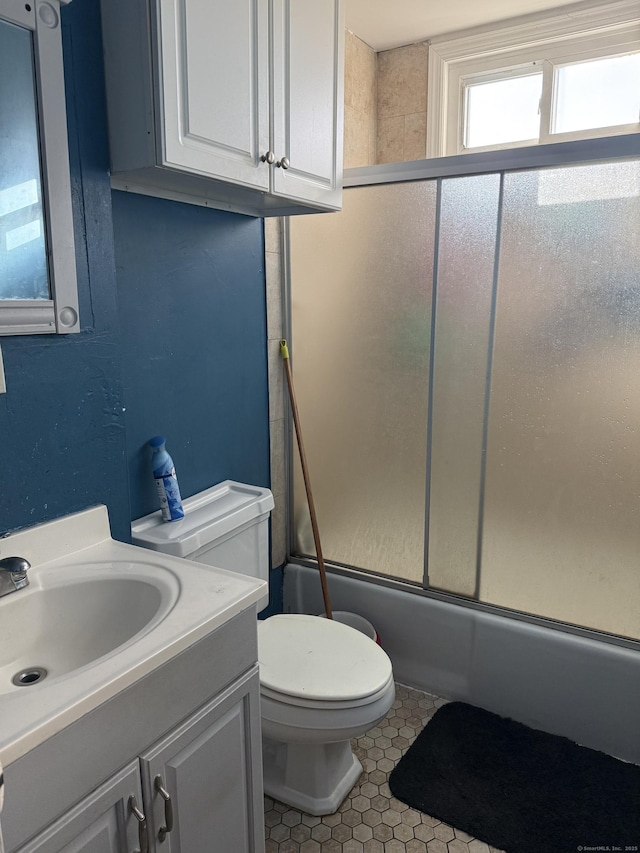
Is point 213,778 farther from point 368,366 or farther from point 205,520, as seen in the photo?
point 368,366

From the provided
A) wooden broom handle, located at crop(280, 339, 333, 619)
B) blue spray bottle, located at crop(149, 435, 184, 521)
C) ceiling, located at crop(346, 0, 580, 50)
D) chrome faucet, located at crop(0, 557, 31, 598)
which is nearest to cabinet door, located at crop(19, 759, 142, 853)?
chrome faucet, located at crop(0, 557, 31, 598)

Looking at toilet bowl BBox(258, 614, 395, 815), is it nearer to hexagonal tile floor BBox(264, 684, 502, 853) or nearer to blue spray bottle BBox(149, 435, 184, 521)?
hexagonal tile floor BBox(264, 684, 502, 853)

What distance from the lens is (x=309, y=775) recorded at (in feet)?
5.52

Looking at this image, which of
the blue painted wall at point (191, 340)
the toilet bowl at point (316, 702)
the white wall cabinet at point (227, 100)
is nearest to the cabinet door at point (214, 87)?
the white wall cabinet at point (227, 100)

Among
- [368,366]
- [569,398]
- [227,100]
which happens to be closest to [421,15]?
[368,366]

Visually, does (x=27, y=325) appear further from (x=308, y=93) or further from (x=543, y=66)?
(x=543, y=66)

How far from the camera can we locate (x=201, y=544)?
1.58 meters

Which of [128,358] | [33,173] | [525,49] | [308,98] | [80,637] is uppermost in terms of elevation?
[525,49]

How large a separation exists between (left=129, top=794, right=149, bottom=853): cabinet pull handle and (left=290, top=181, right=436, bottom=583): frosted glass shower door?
1.36 metres

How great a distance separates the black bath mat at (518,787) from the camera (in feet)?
5.21

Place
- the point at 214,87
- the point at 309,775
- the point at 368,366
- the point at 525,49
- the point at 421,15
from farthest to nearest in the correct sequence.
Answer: the point at 525,49 < the point at 421,15 < the point at 368,366 < the point at 309,775 < the point at 214,87

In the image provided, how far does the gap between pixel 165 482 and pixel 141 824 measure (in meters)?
0.82

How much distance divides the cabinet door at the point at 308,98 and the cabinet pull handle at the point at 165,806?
4.24 ft

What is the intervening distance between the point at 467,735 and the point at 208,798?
1.08 metres
